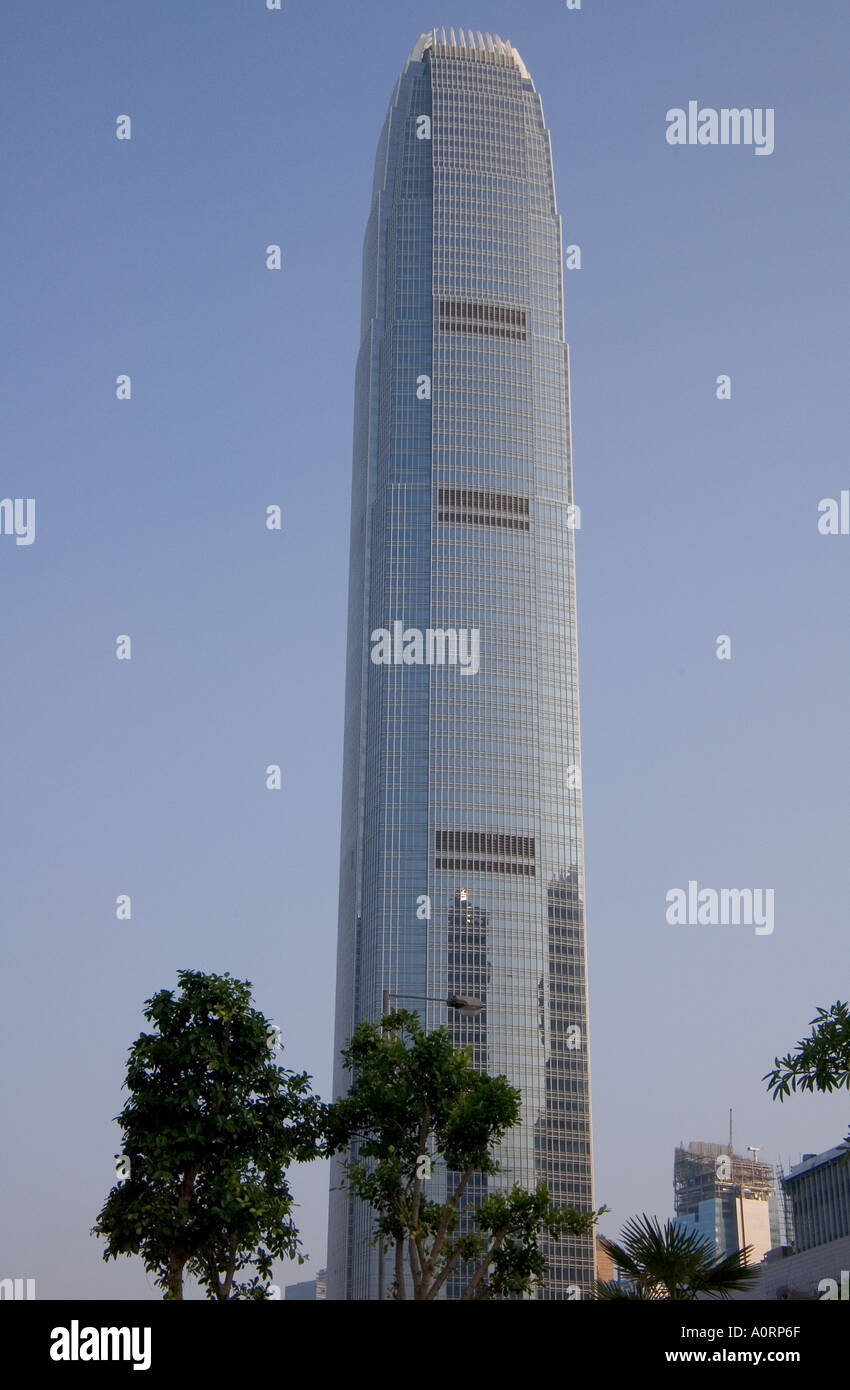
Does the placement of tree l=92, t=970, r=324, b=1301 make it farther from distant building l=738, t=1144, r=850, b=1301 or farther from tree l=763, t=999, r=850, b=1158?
distant building l=738, t=1144, r=850, b=1301

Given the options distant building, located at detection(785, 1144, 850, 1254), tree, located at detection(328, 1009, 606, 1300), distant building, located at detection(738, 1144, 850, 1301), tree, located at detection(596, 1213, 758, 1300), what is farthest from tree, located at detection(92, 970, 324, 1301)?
distant building, located at detection(785, 1144, 850, 1254)

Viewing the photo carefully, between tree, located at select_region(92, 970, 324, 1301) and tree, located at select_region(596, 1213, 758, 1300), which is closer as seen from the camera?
tree, located at select_region(596, 1213, 758, 1300)

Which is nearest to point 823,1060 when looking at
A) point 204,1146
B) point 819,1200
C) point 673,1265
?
point 673,1265

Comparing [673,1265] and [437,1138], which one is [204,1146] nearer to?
[437,1138]

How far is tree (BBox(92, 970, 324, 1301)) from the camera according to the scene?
39.7 m

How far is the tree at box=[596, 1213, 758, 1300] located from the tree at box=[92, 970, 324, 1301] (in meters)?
15.3

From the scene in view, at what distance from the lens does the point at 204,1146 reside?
4056 cm

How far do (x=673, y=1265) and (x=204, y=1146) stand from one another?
1814 centimetres

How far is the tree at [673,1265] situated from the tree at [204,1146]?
15.3m

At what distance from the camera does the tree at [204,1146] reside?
1563 inches
